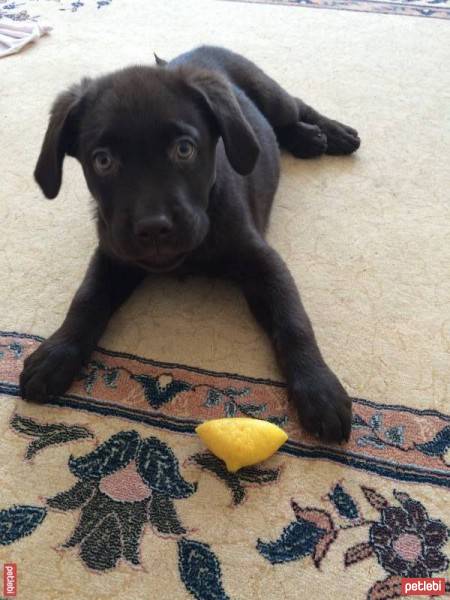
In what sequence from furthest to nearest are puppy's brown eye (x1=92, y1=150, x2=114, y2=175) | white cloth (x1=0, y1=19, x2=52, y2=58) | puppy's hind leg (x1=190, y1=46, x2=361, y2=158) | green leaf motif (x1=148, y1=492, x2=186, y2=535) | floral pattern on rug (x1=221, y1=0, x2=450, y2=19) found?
1. floral pattern on rug (x1=221, y1=0, x2=450, y2=19)
2. white cloth (x1=0, y1=19, x2=52, y2=58)
3. puppy's hind leg (x1=190, y1=46, x2=361, y2=158)
4. puppy's brown eye (x1=92, y1=150, x2=114, y2=175)
5. green leaf motif (x1=148, y1=492, x2=186, y2=535)

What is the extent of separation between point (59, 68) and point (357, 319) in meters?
2.29

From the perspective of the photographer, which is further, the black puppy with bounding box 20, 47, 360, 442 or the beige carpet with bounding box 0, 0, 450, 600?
the black puppy with bounding box 20, 47, 360, 442

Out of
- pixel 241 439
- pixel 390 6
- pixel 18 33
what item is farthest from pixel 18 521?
pixel 390 6

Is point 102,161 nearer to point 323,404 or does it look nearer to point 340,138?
point 323,404

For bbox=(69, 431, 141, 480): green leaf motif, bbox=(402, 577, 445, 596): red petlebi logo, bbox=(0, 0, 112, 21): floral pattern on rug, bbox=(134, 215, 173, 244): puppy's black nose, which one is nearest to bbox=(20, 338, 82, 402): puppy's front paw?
bbox=(69, 431, 141, 480): green leaf motif

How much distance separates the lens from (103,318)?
4.89ft

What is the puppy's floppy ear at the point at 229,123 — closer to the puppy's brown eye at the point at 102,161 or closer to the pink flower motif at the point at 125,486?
the puppy's brown eye at the point at 102,161

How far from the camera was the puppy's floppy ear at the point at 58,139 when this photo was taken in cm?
135

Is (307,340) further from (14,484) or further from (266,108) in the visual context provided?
(266,108)

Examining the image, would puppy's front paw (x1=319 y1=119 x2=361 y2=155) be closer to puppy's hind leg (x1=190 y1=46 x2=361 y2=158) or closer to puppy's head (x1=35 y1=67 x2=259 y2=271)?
puppy's hind leg (x1=190 y1=46 x2=361 y2=158)

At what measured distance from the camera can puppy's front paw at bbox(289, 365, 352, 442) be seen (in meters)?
1.18

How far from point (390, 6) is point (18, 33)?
88.9 inches

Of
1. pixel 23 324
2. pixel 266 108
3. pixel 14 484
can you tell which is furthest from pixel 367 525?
pixel 266 108

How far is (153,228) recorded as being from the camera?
1197 mm
